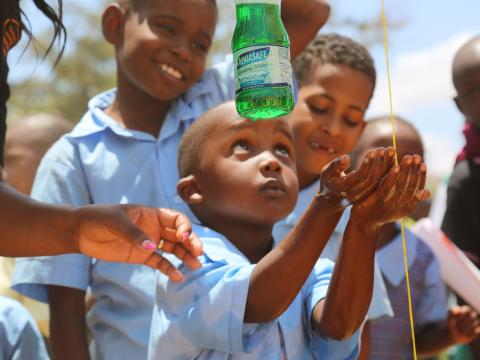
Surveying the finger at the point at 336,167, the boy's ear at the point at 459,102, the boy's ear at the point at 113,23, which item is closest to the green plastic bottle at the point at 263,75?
the finger at the point at 336,167

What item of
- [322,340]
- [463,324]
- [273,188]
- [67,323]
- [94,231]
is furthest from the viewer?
[463,324]

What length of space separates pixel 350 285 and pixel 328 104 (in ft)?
4.50

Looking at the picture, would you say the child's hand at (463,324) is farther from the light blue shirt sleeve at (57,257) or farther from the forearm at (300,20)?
the light blue shirt sleeve at (57,257)

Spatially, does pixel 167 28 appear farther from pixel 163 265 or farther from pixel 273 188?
pixel 163 265

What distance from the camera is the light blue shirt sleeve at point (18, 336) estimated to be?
2633mm

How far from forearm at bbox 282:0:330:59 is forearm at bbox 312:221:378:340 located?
122 cm

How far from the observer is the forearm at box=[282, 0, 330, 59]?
10.3 feet

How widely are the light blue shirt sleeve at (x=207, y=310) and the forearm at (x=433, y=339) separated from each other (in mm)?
1882

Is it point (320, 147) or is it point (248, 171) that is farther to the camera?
point (320, 147)

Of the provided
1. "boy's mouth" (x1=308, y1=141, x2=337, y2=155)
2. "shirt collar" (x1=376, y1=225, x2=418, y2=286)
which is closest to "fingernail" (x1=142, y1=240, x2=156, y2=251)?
"boy's mouth" (x1=308, y1=141, x2=337, y2=155)

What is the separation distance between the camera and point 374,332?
382 centimetres

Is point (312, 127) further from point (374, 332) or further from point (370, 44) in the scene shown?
point (370, 44)

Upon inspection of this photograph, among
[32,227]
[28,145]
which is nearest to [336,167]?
[32,227]

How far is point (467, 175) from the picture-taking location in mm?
3711
